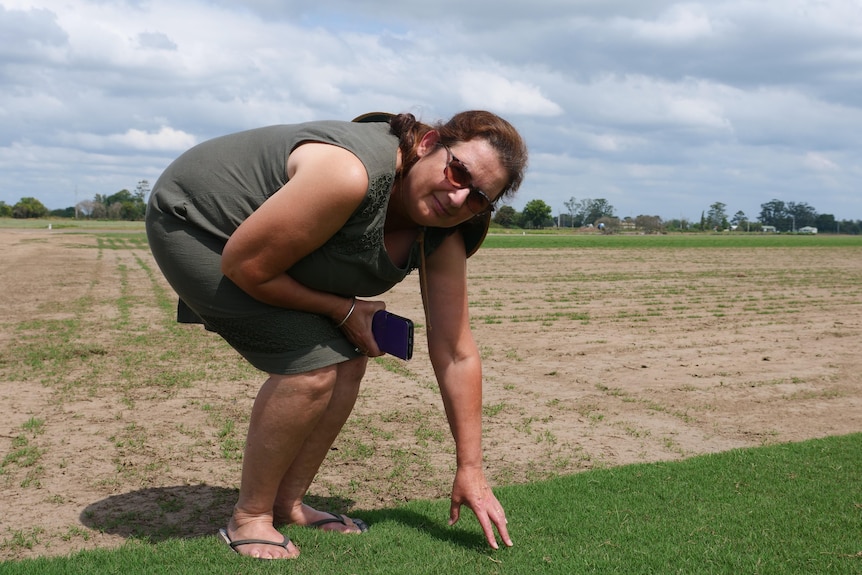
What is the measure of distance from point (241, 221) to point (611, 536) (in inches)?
79.5

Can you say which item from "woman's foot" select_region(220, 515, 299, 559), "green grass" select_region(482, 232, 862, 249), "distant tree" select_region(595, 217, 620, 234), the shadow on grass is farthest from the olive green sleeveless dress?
"distant tree" select_region(595, 217, 620, 234)

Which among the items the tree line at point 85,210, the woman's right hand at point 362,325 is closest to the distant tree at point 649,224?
the tree line at point 85,210

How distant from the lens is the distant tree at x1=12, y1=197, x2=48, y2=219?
125 metres

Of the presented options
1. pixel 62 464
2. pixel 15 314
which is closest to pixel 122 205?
pixel 15 314

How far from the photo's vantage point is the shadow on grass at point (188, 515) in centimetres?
366

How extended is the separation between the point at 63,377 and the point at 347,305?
196 inches

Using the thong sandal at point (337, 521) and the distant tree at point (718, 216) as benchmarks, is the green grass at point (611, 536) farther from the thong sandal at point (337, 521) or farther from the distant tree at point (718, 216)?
the distant tree at point (718, 216)

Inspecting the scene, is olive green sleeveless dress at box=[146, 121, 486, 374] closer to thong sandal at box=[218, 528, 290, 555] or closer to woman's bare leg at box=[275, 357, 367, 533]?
woman's bare leg at box=[275, 357, 367, 533]

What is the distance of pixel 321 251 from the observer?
3092mm

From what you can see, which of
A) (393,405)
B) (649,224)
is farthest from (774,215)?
(393,405)

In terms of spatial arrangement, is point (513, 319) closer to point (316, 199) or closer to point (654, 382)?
point (654, 382)

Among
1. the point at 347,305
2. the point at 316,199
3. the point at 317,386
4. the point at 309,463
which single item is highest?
the point at 316,199

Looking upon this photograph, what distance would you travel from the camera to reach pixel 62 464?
4773 mm

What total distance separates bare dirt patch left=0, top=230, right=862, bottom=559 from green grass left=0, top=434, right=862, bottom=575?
19.6 inches
